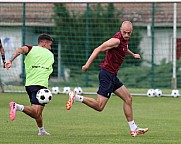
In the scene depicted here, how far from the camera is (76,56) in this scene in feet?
94.3

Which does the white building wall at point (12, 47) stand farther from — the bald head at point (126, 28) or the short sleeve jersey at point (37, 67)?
the bald head at point (126, 28)

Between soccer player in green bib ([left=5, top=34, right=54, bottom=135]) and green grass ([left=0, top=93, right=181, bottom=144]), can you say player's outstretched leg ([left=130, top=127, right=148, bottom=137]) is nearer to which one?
green grass ([left=0, top=93, right=181, bottom=144])

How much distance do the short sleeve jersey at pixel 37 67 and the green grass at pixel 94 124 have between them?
96 centimetres

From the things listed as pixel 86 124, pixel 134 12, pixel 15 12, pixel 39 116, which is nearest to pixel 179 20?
pixel 134 12

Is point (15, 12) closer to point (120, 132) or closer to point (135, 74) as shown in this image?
point (135, 74)

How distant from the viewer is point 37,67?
1293 cm

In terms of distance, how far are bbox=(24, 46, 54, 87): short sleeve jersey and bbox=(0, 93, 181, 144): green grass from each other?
964 mm

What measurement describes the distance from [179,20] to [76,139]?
1931 cm

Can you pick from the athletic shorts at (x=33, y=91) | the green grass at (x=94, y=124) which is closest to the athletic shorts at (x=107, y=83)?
the green grass at (x=94, y=124)

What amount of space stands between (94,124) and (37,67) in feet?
9.06

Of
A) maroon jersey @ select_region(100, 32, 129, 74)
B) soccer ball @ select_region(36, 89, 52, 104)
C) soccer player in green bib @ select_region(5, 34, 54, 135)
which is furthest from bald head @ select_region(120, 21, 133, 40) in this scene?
soccer ball @ select_region(36, 89, 52, 104)


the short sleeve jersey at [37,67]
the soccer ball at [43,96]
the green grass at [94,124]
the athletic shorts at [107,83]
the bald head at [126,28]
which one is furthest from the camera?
the athletic shorts at [107,83]

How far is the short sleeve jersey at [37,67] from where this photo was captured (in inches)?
507

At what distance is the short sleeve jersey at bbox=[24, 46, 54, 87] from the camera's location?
12.9 metres
